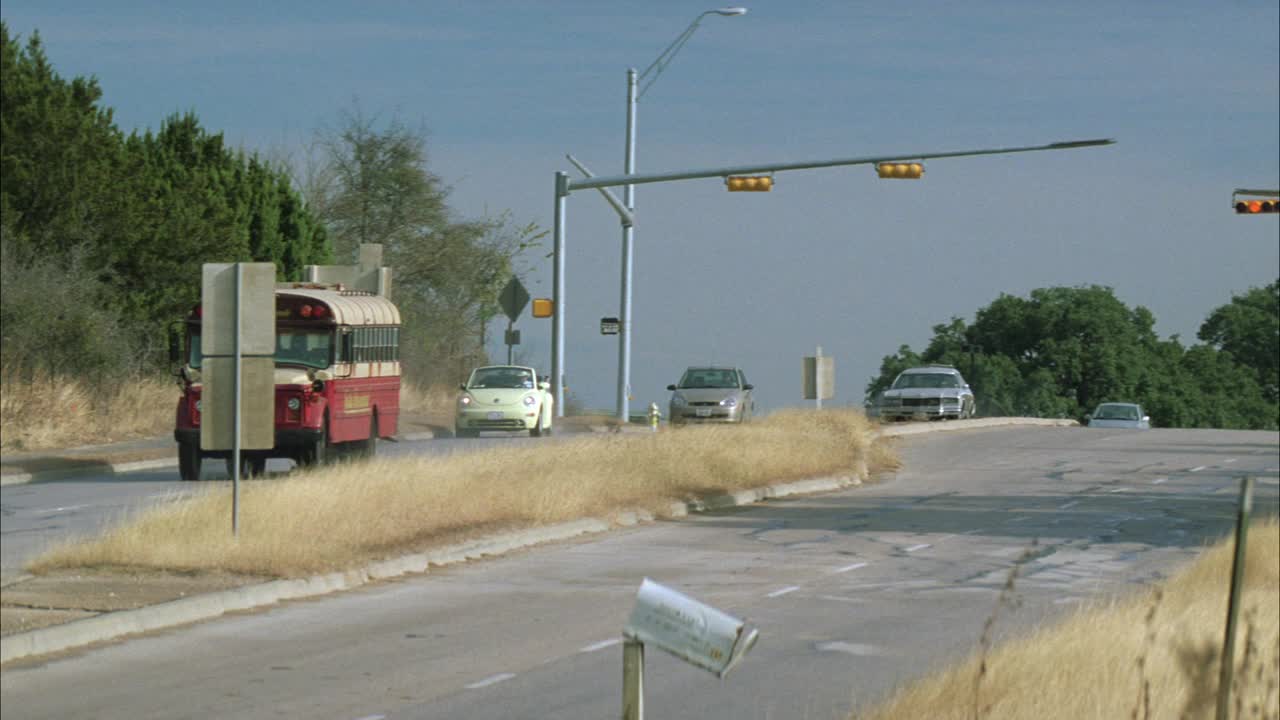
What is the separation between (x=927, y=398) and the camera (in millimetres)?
50250

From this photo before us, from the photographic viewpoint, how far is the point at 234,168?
46.5m

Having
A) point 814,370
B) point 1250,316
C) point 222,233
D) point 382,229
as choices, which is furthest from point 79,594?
point 1250,316

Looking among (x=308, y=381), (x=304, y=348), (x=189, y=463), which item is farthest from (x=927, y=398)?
(x=189, y=463)

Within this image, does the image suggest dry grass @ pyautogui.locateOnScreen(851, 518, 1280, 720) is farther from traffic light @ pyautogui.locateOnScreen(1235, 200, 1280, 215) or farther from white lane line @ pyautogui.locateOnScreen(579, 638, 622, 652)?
traffic light @ pyautogui.locateOnScreen(1235, 200, 1280, 215)

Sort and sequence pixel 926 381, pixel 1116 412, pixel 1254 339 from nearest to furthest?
pixel 926 381, pixel 1116 412, pixel 1254 339

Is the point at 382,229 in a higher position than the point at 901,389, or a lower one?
higher

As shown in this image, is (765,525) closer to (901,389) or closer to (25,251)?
(25,251)

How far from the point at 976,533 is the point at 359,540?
27.4 feet

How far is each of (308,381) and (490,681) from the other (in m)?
15.7

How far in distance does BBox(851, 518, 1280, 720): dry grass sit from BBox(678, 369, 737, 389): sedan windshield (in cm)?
3434

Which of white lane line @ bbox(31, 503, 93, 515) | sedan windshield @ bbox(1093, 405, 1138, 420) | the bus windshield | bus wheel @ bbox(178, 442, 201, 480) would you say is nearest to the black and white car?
→ sedan windshield @ bbox(1093, 405, 1138, 420)

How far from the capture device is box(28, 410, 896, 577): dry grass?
15.1 meters

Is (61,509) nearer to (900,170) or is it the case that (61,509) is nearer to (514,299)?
(514,299)

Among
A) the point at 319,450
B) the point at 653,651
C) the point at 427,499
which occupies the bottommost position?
the point at 653,651
